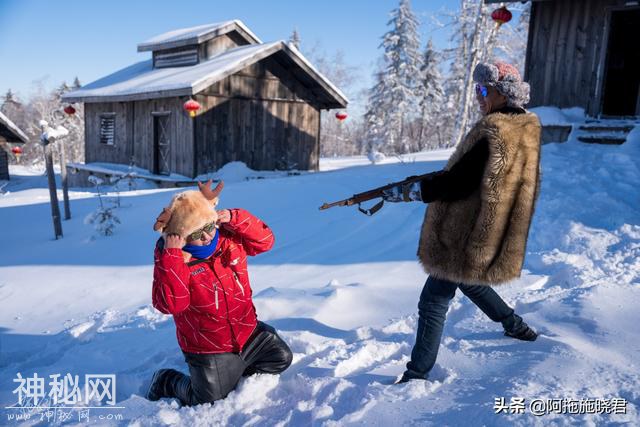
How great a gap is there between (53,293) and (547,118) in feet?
28.3

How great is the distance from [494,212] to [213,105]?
41.6ft

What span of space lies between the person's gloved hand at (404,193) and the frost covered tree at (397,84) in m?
31.5

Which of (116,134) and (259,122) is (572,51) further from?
(116,134)

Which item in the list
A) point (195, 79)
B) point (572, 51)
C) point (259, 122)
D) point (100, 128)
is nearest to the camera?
point (572, 51)

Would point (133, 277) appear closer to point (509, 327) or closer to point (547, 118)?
point (509, 327)

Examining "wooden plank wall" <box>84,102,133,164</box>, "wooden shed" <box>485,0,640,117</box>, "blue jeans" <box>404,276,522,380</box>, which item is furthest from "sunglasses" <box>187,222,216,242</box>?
"wooden plank wall" <box>84,102,133,164</box>

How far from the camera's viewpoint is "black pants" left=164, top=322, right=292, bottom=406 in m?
2.56

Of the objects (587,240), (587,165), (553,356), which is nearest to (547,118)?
(587,165)

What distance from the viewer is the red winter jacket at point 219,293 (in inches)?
93.4

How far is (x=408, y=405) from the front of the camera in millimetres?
2225

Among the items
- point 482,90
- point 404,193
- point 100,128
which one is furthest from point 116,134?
point 482,90

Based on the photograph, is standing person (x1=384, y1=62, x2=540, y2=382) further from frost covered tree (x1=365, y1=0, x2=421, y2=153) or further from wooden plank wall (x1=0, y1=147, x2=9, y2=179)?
frost covered tree (x1=365, y1=0, x2=421, y2=153)

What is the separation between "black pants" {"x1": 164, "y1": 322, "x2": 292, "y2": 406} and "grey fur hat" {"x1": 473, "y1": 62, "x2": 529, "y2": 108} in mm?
1978

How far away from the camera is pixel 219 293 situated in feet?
8.55
